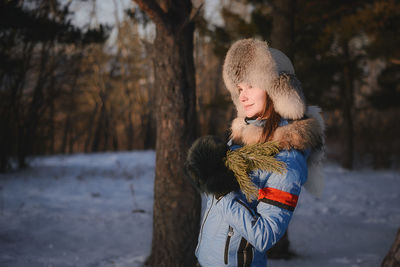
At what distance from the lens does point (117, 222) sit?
205 inches

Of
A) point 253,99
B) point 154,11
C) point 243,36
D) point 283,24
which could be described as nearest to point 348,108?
point 243,36

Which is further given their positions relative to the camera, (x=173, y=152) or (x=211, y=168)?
(x=173, y=152)

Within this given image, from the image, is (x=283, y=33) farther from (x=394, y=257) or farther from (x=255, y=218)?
(x=255, y=218)

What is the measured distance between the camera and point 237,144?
170 centimetres

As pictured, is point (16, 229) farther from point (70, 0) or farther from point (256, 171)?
point (70, 0)

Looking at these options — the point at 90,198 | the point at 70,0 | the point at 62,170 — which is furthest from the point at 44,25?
the point at 90,198

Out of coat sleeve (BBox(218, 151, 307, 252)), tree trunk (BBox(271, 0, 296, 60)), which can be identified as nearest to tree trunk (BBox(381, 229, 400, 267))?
coat sleeve (BBox(218, 151, 307, 252))

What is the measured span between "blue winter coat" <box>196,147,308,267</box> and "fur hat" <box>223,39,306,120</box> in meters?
0.25

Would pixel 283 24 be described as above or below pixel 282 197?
above

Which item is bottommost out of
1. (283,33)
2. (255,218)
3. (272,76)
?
(255,218)

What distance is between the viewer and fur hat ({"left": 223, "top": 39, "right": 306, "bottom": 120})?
149 centimetres

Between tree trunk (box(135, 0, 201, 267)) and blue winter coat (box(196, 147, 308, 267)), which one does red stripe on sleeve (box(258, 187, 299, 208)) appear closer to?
blue winter coat (box(196, 147, 308, 267))

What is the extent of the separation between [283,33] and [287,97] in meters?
3.02

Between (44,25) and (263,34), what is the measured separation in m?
7.46
